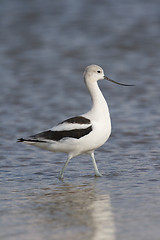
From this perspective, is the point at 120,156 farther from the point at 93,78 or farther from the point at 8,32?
the point at 8,32

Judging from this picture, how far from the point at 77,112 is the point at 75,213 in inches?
214

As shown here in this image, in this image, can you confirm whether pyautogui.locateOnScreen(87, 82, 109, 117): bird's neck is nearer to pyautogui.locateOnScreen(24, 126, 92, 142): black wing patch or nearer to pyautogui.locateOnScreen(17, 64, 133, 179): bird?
pyautogui.locateOnScreen(17, 64, 133, 179): bird

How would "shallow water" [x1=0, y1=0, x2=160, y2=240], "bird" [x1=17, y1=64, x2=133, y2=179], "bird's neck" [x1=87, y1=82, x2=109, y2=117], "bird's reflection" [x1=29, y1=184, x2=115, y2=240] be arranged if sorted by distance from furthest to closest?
"bird's neck" [x1=87, y1=82, x2=109, y2=117]
"bird" [x1=17, y1=64, x2=133, y2=179]
"shallow water" [x1=0, y1=0, x2=160, y2=240]
"bird's reflection" [x1=29, y1=184, x2=115, y2=240]

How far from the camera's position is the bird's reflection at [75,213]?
15.1 feet

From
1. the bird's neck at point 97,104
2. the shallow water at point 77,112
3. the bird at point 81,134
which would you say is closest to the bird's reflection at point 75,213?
the shallow water at point 77,112

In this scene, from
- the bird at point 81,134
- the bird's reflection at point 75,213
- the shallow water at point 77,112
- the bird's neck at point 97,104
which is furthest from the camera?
the bird's neck at point 97,104

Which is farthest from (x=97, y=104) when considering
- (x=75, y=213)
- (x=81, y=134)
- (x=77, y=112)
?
(x=77, y=112)

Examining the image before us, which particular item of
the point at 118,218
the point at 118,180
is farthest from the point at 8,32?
the point at 118,218

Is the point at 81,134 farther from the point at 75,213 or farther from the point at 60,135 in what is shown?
the point at 75,213

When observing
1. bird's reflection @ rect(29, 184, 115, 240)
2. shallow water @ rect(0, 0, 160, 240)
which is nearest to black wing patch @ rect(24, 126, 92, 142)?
shallow water @ rect(0, 0, 160, 240)

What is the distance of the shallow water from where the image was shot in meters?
5.05

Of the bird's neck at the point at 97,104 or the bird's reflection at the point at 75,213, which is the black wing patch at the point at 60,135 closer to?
the bird's neck at the point at 97,104

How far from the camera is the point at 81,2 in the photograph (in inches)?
733

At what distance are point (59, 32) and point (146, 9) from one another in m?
2.98
